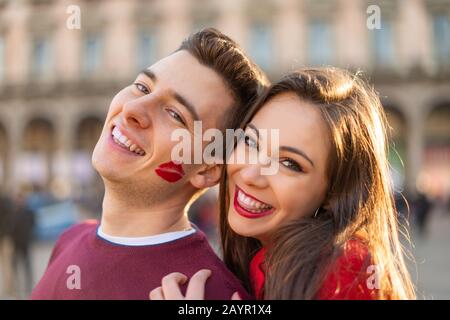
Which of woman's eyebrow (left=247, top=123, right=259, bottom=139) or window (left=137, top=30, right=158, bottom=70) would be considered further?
window (left=137, top=30, right=158, bottom=70)

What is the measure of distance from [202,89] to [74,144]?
24.4m

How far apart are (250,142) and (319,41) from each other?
2247 centimetres

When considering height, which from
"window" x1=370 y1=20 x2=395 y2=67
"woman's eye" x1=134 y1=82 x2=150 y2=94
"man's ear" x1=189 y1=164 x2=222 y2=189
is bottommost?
"man's ear" x1=189 y1=164 x2=222 y2=189

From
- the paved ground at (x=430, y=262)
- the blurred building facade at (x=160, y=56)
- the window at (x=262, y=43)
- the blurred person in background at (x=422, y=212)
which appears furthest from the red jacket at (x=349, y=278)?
the window at (x=262, y=43)

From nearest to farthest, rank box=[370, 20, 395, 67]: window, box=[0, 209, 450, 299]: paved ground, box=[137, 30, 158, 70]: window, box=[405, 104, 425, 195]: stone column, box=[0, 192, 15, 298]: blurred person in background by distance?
box=[0, 209, 450, 299]: paved ground
box=[0, 192, 15, 298]: blurred person in background
box=[405, 104, 425, 195]: stone column
box=[370, 20, 395, 67]: window
box=[137, 30, 158, 70]: window

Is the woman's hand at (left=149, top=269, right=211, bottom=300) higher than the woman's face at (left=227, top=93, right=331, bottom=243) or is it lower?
lower

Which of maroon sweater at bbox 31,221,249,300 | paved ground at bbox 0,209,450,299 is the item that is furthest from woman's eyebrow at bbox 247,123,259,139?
paved ground at bbox 0,209,450,299

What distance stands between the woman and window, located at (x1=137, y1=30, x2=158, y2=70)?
2351cm

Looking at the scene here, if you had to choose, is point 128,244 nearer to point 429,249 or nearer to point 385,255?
point 385,255

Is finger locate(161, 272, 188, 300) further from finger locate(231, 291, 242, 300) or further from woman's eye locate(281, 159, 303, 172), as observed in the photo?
woman's eye locate(281, 159, 303, 172)

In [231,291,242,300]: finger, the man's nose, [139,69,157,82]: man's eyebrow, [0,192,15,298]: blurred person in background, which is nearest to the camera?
[231,291,242,300]: finger

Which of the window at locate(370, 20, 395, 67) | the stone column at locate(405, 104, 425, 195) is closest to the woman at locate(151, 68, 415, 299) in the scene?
the stone column at locate(405, 104, 425, 195)

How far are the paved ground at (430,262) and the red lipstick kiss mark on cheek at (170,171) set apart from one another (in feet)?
11.0

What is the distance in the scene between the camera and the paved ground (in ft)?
25.1
